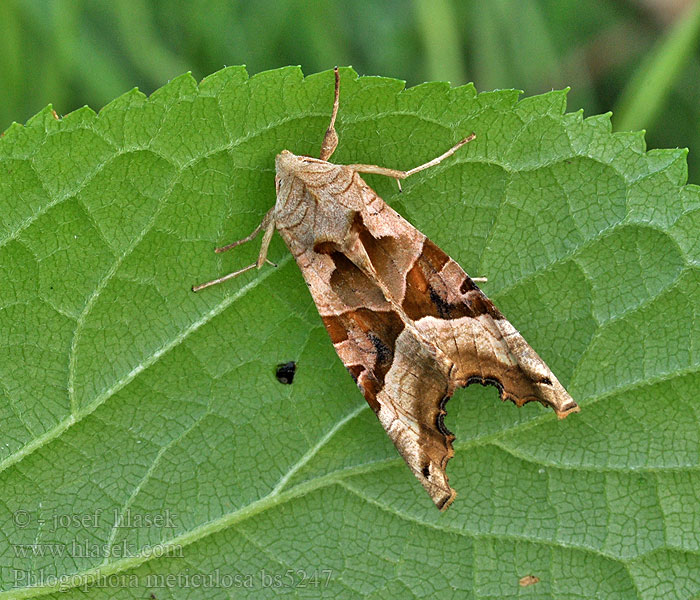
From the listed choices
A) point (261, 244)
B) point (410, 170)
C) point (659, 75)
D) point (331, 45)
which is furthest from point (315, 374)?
point (659, 75)

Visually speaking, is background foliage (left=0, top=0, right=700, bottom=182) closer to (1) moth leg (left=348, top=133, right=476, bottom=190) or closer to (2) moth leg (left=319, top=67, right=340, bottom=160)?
(1) moth leg (left=348, top=133, right=476, bottom=190)

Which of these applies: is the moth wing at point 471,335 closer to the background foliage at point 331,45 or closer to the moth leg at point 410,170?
the moth leg at point 410,170

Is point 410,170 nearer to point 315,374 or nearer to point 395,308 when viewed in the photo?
point 395,308

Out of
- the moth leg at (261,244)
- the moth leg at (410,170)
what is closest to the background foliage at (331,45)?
the moth leg at (410,170)

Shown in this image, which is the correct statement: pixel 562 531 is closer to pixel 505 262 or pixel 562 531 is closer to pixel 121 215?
pixel 505 262

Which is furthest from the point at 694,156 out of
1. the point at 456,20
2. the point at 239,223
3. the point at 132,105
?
the point at 132,105

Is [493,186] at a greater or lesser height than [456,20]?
lesser
